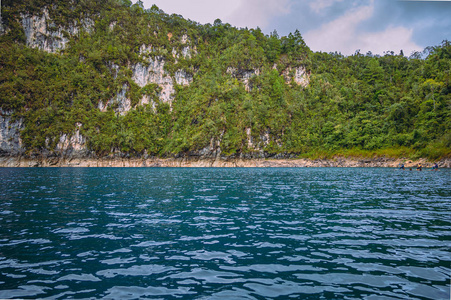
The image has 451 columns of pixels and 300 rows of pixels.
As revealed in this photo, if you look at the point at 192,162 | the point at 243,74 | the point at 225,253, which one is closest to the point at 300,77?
the point at 243,74

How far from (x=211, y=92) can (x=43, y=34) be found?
9122cm

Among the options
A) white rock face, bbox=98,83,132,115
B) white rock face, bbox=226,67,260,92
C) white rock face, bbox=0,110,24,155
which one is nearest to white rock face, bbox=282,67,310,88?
white rock face, bbox=226,67,260,92

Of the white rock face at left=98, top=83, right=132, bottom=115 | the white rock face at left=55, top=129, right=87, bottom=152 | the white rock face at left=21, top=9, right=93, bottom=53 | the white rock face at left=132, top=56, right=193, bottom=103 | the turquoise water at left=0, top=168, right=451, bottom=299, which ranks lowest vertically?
the turquoise water at left=0, top=168, right=451, bottom=299

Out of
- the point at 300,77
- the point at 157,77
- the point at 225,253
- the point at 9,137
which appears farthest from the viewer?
the point at 300,77

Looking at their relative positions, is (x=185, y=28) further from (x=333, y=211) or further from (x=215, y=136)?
(x=333, y=211)

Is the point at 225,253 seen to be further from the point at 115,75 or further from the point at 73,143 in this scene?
the point at 115,75

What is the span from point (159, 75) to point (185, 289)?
143804 millimetres

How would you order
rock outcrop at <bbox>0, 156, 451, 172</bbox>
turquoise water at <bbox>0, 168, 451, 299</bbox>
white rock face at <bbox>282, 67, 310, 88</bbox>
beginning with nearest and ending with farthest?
1. turquoise water at <bbox>0, 168, 451, 299</bbox>
2. rock outcrop at <bbox>0, 156, 451, 172</bbox>
3. white rock face at <bbox>282, 67, 310, 88</bbox>

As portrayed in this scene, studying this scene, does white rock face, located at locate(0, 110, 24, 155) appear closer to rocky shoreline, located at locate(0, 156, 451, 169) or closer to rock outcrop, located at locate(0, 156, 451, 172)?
rocky shoreline, located at locate(0, 156, 451, 169)


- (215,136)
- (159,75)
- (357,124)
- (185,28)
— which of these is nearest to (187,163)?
(215,136)

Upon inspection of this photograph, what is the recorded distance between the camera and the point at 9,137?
9025 cm

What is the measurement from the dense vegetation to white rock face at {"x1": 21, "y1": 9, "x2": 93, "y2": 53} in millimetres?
2776

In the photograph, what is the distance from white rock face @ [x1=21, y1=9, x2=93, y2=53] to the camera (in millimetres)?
118938

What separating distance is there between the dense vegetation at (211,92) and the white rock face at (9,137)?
370 cm
